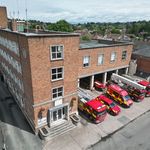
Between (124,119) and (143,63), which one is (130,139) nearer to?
(124,119)

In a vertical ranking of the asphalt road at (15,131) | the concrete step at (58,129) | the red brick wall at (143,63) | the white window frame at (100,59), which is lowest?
the asphalt road at (15,131)

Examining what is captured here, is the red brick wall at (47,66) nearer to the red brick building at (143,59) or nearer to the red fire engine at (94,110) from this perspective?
the red fire engine at (94,110)

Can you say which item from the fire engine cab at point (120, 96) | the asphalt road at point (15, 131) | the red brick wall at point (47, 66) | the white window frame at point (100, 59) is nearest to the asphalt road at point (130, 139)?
the fire engine cab at point (120, 96)

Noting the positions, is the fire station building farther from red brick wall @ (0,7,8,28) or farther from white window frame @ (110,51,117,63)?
red brick wall @ (0,7,8,28)

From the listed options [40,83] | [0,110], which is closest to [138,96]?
[40,83]

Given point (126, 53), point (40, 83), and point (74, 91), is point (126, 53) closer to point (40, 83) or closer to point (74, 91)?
A: point (74, 91)

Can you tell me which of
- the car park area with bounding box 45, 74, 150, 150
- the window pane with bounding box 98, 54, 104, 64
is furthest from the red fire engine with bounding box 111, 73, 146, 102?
the window pane with bounding box 98, 54, 104, 64

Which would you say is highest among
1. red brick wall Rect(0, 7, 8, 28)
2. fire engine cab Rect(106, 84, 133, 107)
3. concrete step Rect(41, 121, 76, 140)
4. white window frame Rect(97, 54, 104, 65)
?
red brick wall Rect(0, 7, 8, 28)
